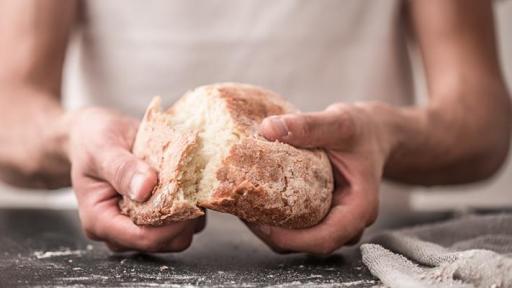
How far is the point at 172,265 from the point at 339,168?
28cm

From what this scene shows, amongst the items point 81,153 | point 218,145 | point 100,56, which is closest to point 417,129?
point 218,145

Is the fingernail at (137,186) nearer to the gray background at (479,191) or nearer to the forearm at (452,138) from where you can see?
the forearm at (452,138)

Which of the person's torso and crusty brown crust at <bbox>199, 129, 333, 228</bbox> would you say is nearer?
crusty brown crust at <bbox>199, 129, 333, 228</bbox>

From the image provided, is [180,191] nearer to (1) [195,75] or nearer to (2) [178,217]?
(2) [178,217]

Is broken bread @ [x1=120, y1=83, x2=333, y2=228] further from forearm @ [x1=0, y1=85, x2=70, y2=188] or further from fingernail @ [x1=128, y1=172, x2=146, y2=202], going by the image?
forearm @ [x1=0, y1=85, x2=70, y2=188]

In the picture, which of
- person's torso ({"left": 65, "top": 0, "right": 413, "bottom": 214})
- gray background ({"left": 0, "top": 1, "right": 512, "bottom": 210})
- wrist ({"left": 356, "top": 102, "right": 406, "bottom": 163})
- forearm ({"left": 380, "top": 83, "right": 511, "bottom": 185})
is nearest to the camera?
wrist ({"left": 356, "top": 102, "right": 406, "bottom": 163})

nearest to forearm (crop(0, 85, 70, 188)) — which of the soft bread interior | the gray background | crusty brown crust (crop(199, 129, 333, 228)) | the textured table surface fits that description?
the textured table surface

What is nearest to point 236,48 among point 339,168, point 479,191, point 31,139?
point 31,139

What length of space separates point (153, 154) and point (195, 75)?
63 centimetres

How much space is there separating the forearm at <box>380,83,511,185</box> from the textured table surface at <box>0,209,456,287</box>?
27cm

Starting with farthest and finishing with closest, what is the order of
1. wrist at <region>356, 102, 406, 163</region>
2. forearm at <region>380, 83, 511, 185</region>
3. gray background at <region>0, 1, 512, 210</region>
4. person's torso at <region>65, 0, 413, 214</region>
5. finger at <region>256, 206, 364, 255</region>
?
gray background at <region>0, 1, 512, 210</region> < person's torso at <region>65, 0, 413, 214</region> < forearm at <region>380, 83, 511, 185</region> < wrist at <region>356, 102, 406, 163</region> < finger at <region>256, 206, 364, 255</region>

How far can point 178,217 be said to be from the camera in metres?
1.01

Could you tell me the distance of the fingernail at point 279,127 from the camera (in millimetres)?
1012

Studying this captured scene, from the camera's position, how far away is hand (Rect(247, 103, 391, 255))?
3.37 ft
